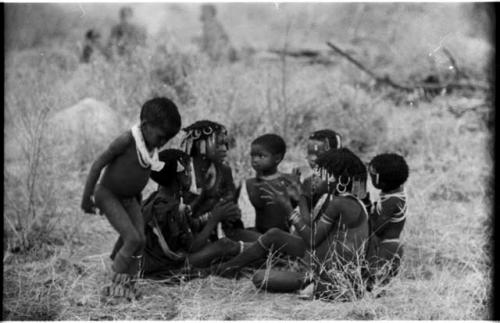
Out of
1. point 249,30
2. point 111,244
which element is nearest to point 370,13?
point 249,30

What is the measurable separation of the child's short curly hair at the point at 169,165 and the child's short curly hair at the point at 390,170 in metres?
1.16

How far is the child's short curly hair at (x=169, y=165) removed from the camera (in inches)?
150

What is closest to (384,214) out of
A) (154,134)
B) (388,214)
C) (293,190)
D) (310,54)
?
(388,214)

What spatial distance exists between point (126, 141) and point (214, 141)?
2.38 ft

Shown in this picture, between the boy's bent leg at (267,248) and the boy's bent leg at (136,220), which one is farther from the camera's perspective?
the boy's bent leg at (267,248)

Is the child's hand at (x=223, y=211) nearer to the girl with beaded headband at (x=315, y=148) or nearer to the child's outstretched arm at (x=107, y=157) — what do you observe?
the girl with beaded headband at (x=315, y=148)

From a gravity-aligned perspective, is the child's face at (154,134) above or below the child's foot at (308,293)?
above

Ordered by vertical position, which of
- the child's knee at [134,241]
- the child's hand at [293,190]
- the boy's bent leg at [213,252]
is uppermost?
the child's hand at [293,190]

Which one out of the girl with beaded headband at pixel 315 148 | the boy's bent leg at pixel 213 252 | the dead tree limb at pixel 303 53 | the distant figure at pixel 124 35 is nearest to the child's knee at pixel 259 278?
the boy's bent leg at pixel 213 252

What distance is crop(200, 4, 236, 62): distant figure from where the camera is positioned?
10266 millimetres

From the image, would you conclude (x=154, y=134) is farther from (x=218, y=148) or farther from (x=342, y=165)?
(x=342, y=165)

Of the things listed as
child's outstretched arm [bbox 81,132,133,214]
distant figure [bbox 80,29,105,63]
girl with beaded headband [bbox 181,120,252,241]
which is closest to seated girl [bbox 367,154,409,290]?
girl with beaded headband [bbox 181,120,252,241]

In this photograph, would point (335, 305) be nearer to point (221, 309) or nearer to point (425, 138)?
point (221, 309)

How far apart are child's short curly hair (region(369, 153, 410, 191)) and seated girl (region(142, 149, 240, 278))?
94cm
